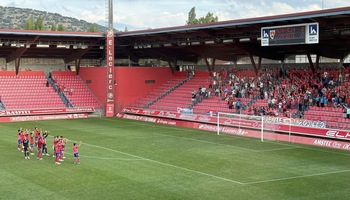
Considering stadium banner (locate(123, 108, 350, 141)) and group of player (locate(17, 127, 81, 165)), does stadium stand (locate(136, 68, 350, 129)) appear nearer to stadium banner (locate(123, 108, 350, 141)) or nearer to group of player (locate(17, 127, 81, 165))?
stadium banner (locate(123, 108, 350, 141))

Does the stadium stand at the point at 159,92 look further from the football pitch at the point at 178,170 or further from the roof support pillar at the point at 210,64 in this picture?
the football pitch at the point at 178,170

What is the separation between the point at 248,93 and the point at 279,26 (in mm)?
10178

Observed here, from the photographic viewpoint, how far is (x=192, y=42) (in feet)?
177

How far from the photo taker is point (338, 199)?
2084cm

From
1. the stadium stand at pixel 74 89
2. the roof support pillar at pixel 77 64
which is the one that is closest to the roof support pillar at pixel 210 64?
the stadium stand at pixel 74 89

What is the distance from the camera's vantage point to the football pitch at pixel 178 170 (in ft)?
72.2

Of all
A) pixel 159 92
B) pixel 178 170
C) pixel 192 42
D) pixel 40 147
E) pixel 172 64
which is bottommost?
pixel 178 170

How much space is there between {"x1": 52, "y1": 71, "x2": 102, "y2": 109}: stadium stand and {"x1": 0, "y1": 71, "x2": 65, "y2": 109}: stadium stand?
4.50 feet

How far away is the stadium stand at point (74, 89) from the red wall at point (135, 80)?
3.16 m

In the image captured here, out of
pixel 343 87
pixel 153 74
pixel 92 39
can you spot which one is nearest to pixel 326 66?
pixel 343 87

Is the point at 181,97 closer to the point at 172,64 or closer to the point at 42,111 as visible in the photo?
the point at 172,64

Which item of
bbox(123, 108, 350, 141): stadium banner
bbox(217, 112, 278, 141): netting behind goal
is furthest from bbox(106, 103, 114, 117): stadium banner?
bbox(217, 112, 278, 141): netting behind goal

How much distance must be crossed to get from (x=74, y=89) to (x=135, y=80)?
7642 millimetres

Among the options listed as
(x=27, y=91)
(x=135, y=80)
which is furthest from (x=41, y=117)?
(x=135, y=80)
